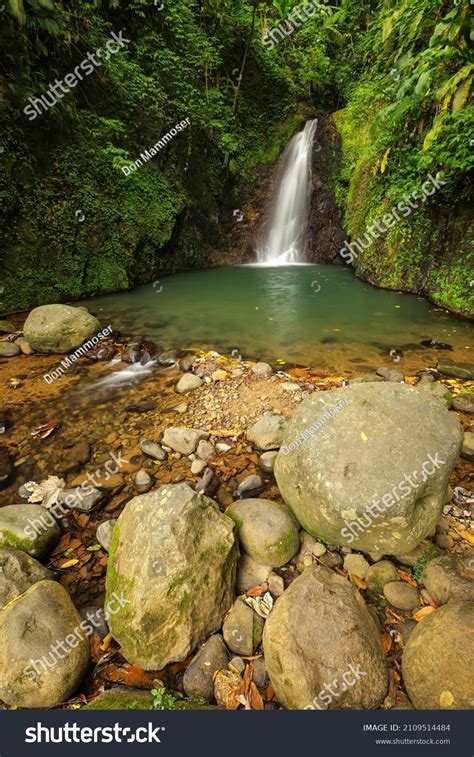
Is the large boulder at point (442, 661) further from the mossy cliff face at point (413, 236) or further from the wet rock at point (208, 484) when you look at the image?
the mossy cliff face at point (413, 236)

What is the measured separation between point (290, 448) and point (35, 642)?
1754 mm

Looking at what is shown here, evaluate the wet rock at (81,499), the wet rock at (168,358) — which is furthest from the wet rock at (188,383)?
the wet rock at (81,499)

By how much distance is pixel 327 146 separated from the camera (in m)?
13.2

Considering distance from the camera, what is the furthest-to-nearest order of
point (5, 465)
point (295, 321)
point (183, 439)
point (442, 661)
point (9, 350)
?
1. point (295, 321)
2. point (9, 350)
3. point (183, 439)
4. point (5, 465)
5. point (442, 661)

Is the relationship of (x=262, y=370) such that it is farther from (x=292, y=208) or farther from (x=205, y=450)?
(x=292, y=208)

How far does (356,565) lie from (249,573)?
69 cm

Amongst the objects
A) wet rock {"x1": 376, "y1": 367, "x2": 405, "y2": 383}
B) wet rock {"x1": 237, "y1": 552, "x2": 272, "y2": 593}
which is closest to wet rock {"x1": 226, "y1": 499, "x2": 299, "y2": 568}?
wet rock {"x1": 237, "y1": 552, "x2": 272, "y2": 593}

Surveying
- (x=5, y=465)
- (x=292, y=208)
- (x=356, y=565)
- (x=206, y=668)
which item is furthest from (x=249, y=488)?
(x=292, y=208)

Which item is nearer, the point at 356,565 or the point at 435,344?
the point at 356,565

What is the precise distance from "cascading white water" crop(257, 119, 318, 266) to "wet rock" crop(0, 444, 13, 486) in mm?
11887

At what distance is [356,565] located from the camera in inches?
87.9

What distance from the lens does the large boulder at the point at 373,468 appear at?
2033mm

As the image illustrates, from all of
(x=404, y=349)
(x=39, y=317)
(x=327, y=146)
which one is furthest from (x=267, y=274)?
(x=39, y=317)

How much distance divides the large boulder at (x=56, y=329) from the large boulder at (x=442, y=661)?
5.47 metres
